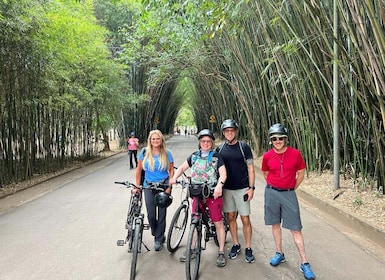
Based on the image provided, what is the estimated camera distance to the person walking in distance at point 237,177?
3039 mm

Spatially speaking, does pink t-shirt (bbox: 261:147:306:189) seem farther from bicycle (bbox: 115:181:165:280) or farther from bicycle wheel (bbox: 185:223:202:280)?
bicycle (bbox: 115:181:165:280)

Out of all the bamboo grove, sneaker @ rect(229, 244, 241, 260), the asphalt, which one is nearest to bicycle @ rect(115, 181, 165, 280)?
sneaker @ rect(229, 244, 241, 260)

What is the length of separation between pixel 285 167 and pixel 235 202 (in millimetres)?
574

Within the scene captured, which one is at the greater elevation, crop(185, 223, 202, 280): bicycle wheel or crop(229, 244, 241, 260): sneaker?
crop(185, 223, 202, 280): bicycle wheel

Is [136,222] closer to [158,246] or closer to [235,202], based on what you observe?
[158,246]

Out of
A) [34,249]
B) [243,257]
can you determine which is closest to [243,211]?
[243,257]

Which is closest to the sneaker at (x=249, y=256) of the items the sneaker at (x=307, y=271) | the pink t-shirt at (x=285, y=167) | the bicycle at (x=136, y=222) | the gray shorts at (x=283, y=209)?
the gray shorts at (x=283, y=209)

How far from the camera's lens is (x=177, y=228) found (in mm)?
3410

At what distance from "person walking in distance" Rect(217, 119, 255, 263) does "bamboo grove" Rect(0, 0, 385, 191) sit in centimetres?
186

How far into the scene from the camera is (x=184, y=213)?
11.3 ft

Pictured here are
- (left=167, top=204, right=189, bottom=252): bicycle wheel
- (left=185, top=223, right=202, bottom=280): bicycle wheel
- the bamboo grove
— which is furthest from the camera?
the bamboo grove

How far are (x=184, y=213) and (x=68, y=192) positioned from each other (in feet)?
14.0

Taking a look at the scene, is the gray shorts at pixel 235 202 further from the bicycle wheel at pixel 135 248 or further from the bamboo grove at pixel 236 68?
the bamboo grove at pixel 236 68

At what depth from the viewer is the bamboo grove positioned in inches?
173
